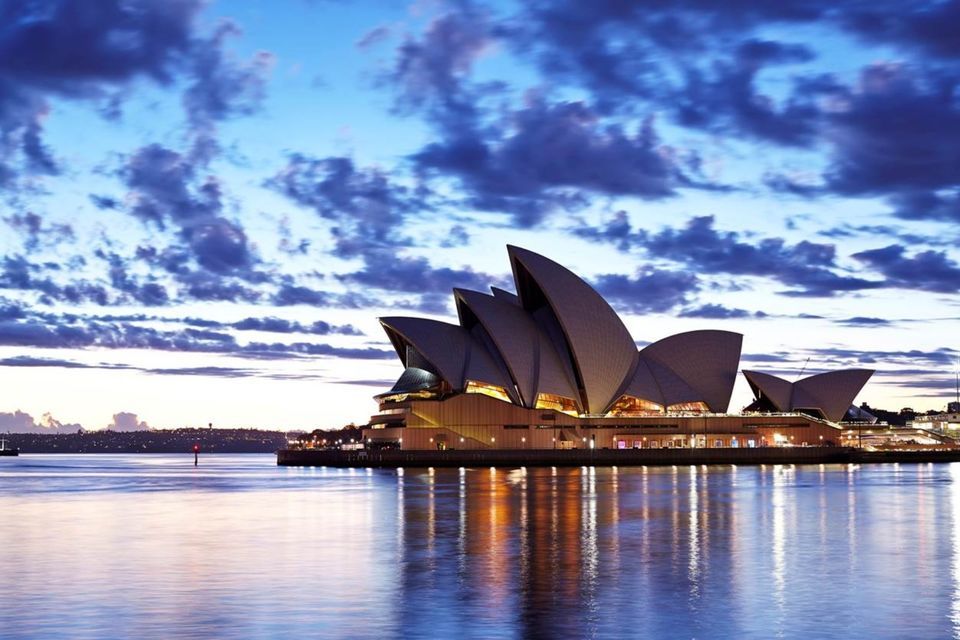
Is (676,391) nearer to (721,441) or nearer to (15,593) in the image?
(721,441)

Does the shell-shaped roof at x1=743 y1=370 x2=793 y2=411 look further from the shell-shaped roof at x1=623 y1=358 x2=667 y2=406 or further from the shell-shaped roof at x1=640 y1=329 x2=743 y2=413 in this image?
the shell-shaped roof at x1=623 y1=358 x2=667 y2=406

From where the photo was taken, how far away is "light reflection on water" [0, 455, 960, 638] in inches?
740

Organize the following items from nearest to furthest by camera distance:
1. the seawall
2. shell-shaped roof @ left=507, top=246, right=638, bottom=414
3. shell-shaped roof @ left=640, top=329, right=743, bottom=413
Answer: shell-shaped roof @ left=507, top=246, right=638, bottom=414 < the seawall < shell-shaped roof @ left=640, top=329, right=743, bottom=413

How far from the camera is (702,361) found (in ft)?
360

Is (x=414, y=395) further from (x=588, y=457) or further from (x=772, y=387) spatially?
(x=772, y=387)

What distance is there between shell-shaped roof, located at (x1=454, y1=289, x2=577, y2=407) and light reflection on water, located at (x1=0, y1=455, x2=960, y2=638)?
157ft

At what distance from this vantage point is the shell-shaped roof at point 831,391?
12012 centimetres

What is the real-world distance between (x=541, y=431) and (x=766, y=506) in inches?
2223

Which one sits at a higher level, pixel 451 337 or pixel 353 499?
pixel 451 337

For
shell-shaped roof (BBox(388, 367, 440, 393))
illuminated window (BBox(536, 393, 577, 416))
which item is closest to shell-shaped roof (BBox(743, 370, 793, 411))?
illuminated window (BBox(536, 393, 577, 416))

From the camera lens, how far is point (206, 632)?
18000 millimetres

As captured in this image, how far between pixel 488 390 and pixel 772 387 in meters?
35.6

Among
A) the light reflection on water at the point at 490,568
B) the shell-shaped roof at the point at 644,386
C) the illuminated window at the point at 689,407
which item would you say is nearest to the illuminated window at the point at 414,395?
the shell-shaped roof at the point at 644,386

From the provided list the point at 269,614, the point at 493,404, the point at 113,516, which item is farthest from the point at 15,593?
the point at 493,404
